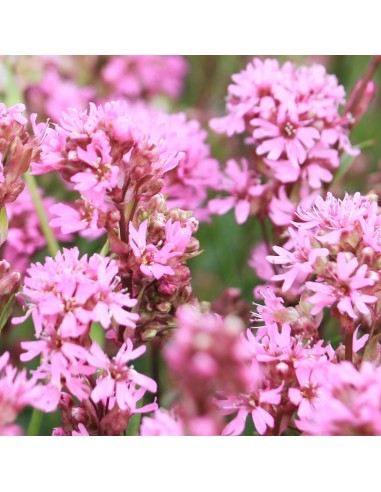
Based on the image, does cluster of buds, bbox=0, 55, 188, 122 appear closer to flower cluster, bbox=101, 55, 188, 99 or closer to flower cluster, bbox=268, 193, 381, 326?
flower cluster, bbox=101, 55, 188, 99

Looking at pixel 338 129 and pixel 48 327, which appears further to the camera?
pixel 338 129

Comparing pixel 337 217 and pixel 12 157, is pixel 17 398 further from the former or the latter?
pixel 337 217

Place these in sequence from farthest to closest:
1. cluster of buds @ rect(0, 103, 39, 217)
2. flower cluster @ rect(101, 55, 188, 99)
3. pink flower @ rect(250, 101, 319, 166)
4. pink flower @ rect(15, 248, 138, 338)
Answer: flower cluster @ rect(101, 55, 188, 99) < pink flower @ rect(250, 101, 319, 166) < cluster of buds @ rect(0, 103, 39, 217) < pink flower @ rect(15, 248, 138, 338)

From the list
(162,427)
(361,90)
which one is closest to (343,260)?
(162,427)

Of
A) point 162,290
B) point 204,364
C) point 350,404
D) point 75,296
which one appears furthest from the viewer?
point 162,290

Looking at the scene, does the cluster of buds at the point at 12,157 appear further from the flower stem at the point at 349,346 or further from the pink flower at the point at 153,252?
the flower stem at the point at 349,346

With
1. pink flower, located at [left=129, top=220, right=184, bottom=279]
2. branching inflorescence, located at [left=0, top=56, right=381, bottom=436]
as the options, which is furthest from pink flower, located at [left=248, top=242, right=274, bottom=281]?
pink flower, located at [left=129, top=220, right=184, bottom=279]

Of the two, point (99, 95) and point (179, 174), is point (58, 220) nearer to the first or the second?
point (179, 174)
